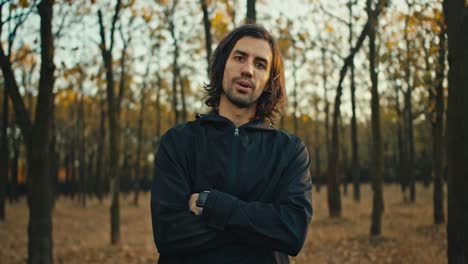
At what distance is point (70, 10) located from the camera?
14.3 m

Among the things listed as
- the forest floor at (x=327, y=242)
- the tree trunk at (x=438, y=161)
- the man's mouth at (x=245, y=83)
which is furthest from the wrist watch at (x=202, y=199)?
the tree trunk at (x=438, y=161)

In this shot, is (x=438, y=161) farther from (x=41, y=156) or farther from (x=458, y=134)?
(x=41, y=156)

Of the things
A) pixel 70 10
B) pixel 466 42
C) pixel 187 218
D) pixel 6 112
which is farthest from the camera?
pixel 6 112

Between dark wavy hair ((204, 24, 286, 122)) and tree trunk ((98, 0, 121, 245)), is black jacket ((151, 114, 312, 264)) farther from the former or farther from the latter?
tree trunk ((98, 0, 121, 245))

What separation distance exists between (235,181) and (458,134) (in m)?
3.41

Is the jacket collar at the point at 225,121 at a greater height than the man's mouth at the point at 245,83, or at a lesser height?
lesser

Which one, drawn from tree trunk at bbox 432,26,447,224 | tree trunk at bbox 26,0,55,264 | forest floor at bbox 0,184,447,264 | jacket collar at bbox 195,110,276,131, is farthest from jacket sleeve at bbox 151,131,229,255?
tree trunk at bbox 432,26,447,224

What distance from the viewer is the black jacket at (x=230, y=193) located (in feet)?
7.86

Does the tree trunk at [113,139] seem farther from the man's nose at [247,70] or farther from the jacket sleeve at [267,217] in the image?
the jacket sleeve at [267,217]

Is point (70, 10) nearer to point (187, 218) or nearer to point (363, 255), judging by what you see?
point (363, 255)

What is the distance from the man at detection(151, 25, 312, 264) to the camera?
2.40m

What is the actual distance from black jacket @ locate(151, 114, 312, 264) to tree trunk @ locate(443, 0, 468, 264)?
2.90 m

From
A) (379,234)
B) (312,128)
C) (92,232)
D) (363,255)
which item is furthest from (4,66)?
(312,128)

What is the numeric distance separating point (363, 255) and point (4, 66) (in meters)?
8.70
